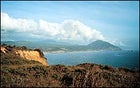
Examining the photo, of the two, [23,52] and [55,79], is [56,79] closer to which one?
[55,79]

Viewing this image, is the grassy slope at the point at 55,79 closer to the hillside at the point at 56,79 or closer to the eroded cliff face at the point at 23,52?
the hillside at the point at 56,79

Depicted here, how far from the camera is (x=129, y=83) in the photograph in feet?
80.6

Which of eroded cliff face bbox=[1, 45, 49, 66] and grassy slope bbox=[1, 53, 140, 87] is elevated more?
grassy slope bbox=[1, 53, 140, 87]

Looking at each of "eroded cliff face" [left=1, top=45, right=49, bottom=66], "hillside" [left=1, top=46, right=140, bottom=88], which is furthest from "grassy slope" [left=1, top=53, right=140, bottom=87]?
"eroded cliff face" [left=1, top=45, right=49, bottom=66]

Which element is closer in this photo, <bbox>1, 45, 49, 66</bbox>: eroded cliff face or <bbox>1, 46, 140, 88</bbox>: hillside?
<bbox>1, 46, 140, 88</bbox>: hillside

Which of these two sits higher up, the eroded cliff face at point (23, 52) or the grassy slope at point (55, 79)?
the grassy slope at point (55, 79)

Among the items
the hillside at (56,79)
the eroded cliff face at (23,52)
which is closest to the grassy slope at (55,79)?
the hillside at (56,79)

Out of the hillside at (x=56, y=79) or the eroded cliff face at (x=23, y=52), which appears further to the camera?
the eroded cliff face at (x=23, y=52)

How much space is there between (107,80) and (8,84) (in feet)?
33.2

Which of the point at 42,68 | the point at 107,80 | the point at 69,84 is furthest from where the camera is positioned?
the point at 42,68

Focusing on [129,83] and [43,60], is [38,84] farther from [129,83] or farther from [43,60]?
[43,60]

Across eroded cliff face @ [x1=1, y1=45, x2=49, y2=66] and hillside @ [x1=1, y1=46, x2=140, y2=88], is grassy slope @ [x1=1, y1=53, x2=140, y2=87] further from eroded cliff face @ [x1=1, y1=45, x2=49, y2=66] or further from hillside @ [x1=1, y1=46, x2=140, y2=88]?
eroded cliff face @ [x1=1, y1=45, x2=49, y2=66]

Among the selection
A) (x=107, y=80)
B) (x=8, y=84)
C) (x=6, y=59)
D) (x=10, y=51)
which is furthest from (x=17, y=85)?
(x=10, y=51)

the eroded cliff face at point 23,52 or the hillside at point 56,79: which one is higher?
the hillside at point 56,79
